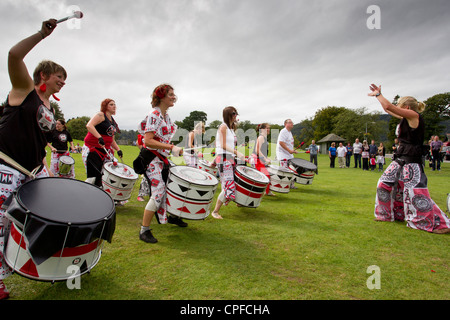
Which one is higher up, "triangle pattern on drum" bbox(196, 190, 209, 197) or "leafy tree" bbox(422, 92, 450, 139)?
"leafy tree" bbox(422, 92, 450, 139)

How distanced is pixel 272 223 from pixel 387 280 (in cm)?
242

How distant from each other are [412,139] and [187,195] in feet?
13.9

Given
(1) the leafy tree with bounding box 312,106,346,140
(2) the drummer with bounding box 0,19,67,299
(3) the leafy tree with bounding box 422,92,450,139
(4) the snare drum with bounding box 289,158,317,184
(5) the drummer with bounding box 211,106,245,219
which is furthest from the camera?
(1) the leafy tree with bounding box 312,106,346,140

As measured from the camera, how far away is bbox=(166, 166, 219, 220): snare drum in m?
3.61

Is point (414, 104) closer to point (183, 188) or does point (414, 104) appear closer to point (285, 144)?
point (285, 144)

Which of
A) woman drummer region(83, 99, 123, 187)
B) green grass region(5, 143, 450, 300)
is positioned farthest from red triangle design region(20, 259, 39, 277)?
woman drummer region(83, 99, 123, 187)

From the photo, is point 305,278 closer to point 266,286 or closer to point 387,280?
point 266,286

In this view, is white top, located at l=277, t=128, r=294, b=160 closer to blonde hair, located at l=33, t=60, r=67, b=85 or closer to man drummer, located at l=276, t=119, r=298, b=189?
man drummer, located at l=276, t=119, r=298, b=189

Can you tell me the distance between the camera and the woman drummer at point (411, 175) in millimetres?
4441

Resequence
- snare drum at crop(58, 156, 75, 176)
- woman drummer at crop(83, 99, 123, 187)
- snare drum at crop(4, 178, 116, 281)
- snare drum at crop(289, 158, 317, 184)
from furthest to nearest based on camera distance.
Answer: snare drum at crop(289, 158, 317, 184) → snare drum at crop(58, 156, 75, 176) → woman drummer at crop(83, 99, 123, 187) → snare drum at crop(4, 178, 116, 281)

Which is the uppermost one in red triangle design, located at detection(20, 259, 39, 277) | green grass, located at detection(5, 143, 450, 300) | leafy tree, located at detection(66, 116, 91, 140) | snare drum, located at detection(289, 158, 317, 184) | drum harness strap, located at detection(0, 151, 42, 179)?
leafy tree, located at detection(66, 116, 91, 140)

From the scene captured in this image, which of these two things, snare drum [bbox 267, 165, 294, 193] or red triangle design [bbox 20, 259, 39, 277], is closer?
red triangle design [bbox 20, 259, 39, 277]

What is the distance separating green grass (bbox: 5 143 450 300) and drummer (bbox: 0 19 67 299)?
109cm
